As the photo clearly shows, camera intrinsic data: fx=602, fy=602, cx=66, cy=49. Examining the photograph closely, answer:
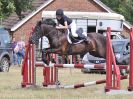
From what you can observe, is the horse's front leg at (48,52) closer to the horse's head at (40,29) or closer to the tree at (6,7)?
the horse's head at (40,29)

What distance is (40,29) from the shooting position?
19531mm

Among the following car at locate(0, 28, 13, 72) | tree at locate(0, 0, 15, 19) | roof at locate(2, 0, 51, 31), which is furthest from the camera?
roof at locate(2, 0, 51, 31)

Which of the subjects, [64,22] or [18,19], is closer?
[64,22]

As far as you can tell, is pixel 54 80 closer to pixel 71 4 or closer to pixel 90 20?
pixel 90 20

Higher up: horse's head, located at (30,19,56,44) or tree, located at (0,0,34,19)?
tree, located at (0,0,34,19)

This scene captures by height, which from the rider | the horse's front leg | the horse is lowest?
the horse's front leg

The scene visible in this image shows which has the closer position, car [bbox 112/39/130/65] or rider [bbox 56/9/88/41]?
rider [bbox 56/9/88/41]

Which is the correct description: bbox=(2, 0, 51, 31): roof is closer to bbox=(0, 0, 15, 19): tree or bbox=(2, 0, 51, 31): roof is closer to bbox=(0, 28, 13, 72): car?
bbox=(0, 0, 15, 19): tree

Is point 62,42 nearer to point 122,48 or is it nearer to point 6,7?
point 122,48

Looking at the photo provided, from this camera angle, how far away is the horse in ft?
64.2

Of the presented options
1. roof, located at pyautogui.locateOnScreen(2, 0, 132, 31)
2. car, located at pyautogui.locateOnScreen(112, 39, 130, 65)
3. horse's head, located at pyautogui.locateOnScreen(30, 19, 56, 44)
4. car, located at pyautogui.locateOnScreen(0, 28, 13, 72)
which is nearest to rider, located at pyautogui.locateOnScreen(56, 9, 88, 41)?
horse's head, located at pyautogui.locateOnScreen(30, 19, 56, 44)

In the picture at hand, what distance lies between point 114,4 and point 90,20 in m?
41.3

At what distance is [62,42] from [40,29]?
38.9 inches

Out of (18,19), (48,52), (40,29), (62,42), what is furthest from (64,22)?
(18,19)
